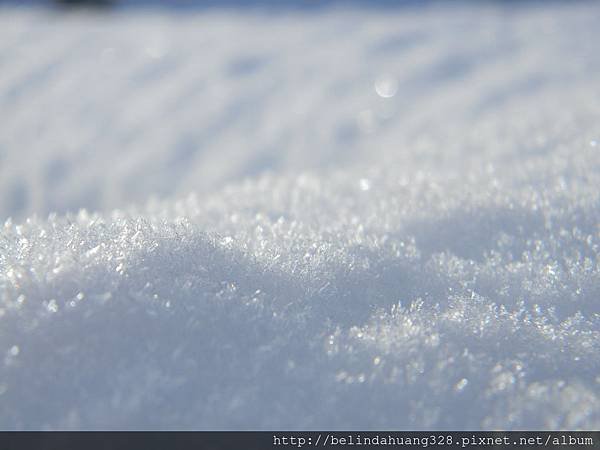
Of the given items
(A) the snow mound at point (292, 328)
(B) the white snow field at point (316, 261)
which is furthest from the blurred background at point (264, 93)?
(A) the snow mound at point (292, 328)

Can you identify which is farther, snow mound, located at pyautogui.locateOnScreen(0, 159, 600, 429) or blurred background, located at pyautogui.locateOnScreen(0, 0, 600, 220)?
blurred background, located at pyautogui.locateOnScreen(0, 0, 600, 220)

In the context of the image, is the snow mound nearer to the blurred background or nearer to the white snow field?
the white snow field

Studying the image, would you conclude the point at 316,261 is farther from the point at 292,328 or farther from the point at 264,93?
the point at 264,93

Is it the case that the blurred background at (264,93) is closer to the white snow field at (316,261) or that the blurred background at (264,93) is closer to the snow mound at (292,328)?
the white snow field at (316,261)

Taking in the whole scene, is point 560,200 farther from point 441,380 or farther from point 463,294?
point 441,380

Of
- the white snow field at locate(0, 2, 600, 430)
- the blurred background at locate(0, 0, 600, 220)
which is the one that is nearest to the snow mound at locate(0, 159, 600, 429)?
the white snow field at locate(0, 2, 600, 430)

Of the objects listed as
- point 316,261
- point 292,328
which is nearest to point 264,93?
point 316,261
